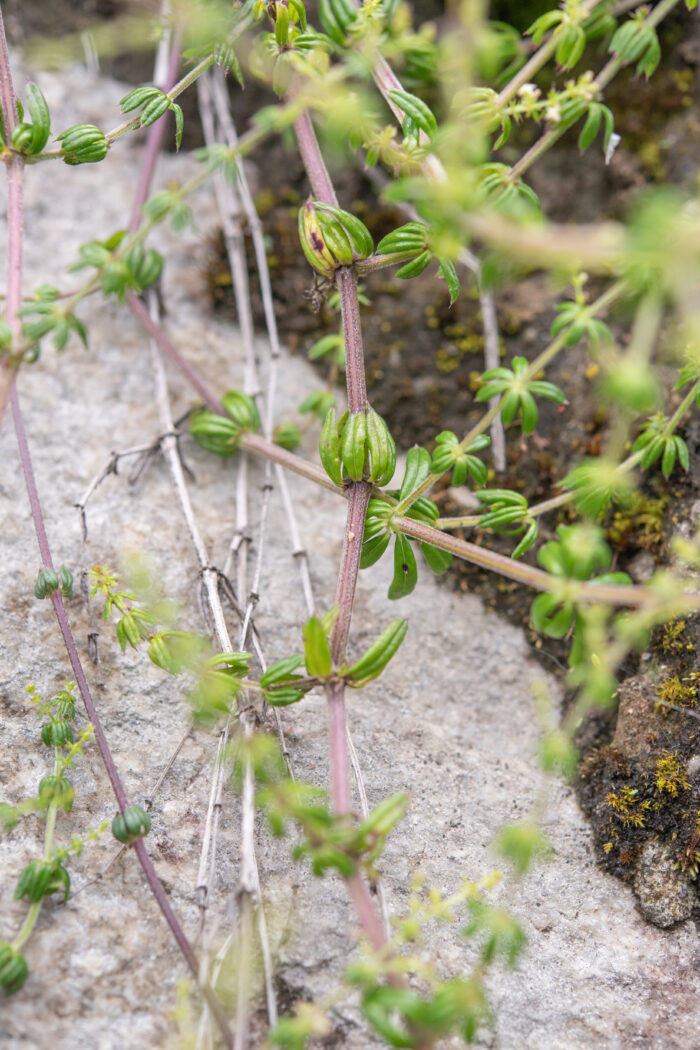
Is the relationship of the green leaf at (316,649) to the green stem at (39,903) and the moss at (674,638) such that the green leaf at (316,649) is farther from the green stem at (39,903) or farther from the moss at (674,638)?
the moss at (674,638)

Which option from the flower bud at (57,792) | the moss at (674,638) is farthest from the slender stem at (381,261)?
the flower bud at (57,792)

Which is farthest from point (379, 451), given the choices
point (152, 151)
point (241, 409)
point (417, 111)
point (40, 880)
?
A: point (152, 151)

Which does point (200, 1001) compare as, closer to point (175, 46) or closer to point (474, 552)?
point (474, 552)

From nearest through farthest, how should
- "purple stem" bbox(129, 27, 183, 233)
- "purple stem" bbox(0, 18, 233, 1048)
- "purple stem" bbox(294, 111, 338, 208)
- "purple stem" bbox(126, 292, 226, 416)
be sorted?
1. "purple stem" bbox(0, 18, 233, 1048)
2. "purple stem" bbox(294, 111, 338, 208)
3. "purple stem" bbox(126, 292, 226, 416)
4. "purple stem" bbox(129, 27, 183, 233)

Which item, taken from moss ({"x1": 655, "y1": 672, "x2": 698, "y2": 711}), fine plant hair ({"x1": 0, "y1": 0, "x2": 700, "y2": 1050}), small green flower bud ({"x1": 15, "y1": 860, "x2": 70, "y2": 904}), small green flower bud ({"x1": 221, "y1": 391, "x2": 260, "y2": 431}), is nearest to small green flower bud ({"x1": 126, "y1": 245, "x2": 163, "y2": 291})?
fine plant hair ({"x1": 0, "y1": 0, "x2": 700, "y2": 1050})

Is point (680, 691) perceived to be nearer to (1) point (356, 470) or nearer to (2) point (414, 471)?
(2) point (414, 471)

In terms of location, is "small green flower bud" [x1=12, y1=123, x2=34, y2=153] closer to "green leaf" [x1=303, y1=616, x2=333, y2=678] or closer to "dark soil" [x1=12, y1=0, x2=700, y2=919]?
"dark soil" [x1=12, y1=0, x2=700, y2=919]
